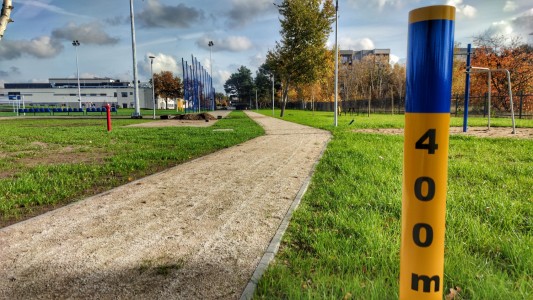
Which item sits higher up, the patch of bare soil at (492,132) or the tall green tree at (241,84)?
the tall green tree at (241,84)

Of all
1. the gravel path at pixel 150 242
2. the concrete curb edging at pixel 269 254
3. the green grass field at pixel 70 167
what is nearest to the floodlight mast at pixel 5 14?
the green grass field at pixel 70 167

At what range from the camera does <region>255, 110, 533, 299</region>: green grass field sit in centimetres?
244

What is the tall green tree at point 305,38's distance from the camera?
31484 mm

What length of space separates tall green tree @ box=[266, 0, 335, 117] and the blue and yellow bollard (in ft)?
104

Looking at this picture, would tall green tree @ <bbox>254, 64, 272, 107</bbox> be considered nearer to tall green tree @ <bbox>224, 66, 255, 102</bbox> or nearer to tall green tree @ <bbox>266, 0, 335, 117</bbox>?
tall green tree @ <bbox>224, 66, 255, 102</bbox>

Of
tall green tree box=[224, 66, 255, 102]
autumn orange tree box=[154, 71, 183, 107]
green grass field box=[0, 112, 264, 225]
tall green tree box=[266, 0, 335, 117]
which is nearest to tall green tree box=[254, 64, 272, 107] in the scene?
tall green tree box=[224, 66, 255, 102]

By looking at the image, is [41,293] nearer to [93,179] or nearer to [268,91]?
[93,179]

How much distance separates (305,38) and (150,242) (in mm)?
31036

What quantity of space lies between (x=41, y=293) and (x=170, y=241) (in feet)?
3.79

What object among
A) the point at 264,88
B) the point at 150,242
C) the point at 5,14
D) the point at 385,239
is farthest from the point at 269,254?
the point at 264,88

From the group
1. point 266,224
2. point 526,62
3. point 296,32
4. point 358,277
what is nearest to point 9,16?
point 266,224

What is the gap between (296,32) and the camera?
32.0 metres

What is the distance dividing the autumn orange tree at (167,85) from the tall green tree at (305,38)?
71.1 meters

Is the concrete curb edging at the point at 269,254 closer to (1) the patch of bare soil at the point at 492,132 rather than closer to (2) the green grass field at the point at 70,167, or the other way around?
(2) the green grass field at the point at 70,167
